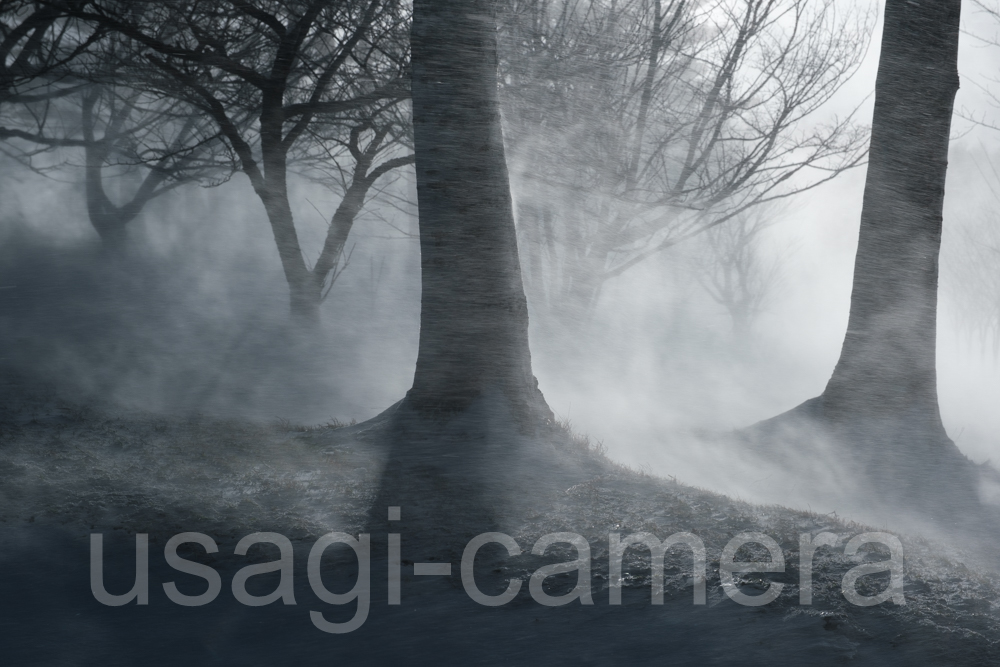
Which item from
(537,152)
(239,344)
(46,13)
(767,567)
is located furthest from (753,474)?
(46,13)

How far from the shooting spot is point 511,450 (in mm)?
4438

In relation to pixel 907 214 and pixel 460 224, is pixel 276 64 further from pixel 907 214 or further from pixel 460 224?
pixel 907 214

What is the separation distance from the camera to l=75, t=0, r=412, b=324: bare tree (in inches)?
361

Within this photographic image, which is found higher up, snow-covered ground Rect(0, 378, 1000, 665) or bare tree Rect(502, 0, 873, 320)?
bare tree Rect(502, 0, 873, 320)

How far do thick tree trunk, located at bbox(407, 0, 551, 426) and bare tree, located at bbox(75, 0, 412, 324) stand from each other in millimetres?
4948

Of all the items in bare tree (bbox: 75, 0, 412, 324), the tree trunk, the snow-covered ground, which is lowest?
the snow-covered ground

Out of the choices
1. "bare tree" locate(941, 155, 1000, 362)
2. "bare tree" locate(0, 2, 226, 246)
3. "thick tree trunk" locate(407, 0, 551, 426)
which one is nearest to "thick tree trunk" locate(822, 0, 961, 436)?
"thick tree trunk" locate(407, 0, 551, 426)

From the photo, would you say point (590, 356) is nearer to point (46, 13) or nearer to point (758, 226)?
point (46, 13)

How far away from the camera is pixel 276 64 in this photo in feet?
Result: 32.3

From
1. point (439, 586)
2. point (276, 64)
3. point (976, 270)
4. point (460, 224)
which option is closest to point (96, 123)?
point (276, 64)

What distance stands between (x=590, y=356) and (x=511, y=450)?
860cm

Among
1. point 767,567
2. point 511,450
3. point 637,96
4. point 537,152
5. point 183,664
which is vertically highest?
point 637,96

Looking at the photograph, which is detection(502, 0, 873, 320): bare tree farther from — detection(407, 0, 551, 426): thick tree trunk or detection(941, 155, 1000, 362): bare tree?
detection(941, 155, 1000, 362): bare tree

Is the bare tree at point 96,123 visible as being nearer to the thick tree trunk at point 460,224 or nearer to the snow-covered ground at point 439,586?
the thick tree trunk at point 460,224
